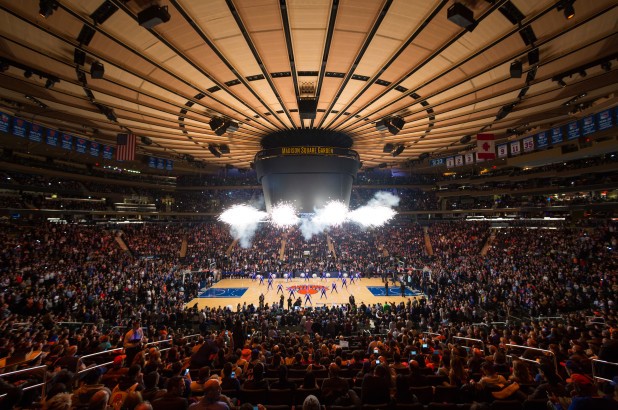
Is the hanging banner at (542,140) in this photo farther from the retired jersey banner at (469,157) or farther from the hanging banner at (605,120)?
the retired jersey banner at (469,157)

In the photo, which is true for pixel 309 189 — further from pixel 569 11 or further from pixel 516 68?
pixel 569 11

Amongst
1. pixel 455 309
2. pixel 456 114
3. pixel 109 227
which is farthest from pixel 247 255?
pixel 456 114

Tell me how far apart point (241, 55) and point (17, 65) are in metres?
6.50

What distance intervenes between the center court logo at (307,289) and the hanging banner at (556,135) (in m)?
21.6

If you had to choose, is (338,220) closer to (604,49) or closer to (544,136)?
(544,136)

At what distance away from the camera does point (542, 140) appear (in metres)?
18.8

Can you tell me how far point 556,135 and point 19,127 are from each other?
1271 inches

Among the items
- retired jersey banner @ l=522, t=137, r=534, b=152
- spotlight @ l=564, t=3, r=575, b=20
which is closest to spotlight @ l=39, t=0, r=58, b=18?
spotlight @ l=564, t=3, r=575, b=20

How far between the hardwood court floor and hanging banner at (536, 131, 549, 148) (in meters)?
15.5

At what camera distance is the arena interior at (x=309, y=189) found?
6027mm

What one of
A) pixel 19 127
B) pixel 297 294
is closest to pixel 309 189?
pixel 297 294

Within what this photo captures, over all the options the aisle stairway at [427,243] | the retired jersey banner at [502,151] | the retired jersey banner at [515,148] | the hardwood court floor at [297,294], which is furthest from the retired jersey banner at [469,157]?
the aisle stairway at [427,243]

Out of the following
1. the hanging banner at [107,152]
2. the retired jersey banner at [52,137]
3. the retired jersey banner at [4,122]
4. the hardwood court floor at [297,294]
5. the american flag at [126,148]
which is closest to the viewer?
the american flag at [126,148]

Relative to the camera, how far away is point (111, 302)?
19812 mm
